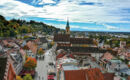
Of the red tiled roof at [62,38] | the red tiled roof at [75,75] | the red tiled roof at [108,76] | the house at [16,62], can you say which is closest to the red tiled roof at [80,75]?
the red tiled roof at [75,75]

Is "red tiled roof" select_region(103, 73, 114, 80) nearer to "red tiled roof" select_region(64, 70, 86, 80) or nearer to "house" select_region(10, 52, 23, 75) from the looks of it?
"red tiled roof" select_region(64, 70, 86, 80)

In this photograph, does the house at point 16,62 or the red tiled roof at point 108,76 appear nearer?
the red tiled roof at point 108,76

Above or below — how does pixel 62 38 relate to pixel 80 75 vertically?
below

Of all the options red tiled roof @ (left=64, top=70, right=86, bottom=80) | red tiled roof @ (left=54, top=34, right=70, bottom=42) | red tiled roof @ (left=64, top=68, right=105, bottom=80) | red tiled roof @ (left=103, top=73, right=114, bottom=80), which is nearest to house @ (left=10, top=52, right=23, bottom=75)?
red tiled roof @ (left=64, top=70, right=86, bottom=80)

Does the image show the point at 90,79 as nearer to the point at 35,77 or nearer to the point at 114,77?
the point at 114,77

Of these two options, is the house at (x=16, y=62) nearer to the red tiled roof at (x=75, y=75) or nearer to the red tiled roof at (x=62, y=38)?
the red tiled roof at (x=75, y=75)

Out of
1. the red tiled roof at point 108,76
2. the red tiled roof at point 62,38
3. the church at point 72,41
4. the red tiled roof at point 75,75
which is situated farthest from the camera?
the red tiled roof at point 62,38

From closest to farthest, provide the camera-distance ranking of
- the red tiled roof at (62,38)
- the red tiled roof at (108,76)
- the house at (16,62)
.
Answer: the red tiled roof at (108,76) → the house at (16,62) → the red tiled roof at (62,38)

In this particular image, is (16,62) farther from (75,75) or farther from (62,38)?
(62,38)

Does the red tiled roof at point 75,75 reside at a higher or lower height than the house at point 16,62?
higher

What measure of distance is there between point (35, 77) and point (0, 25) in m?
50.7

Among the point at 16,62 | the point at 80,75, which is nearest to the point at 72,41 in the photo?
the point at 16,62

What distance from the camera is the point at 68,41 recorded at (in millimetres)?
71188

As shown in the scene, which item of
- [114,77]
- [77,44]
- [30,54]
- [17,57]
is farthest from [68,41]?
[114,77]
